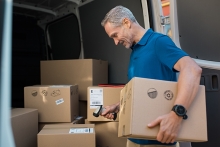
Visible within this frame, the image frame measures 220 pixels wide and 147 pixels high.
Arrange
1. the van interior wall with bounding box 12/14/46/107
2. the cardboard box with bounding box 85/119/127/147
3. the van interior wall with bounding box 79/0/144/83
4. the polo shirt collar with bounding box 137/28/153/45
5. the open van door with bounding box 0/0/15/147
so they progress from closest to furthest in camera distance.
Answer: the open van door with bounding box 0/0/15/147
the polo shirt collar with bounding box 137/28/153/45
the cardboard box with bounding box 85/119/127/147
the van interior wall with bounding box 79/0/144/83
the van interior wall with bounding box 12/14/46/107

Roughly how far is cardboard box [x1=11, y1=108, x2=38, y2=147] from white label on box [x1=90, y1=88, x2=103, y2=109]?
1.46 feet

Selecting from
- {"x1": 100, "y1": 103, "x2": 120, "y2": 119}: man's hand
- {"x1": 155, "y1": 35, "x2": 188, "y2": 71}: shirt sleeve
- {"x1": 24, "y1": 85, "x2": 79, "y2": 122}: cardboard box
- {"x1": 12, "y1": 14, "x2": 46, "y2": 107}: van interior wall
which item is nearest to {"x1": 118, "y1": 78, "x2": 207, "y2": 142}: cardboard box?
{"x1": 155, "y1": 35, "x2": 188, "y2": 71}: shirt sleeve

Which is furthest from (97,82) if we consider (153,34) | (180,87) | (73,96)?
(180,87)

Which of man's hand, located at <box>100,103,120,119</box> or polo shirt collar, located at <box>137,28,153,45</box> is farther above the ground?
polo shirt collar, located at <box>137,28,153,45</box>

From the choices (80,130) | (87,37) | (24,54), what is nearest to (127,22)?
(80,130)

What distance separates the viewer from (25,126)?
2.23 m

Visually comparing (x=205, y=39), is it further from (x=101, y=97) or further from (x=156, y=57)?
(x=101, y=97)

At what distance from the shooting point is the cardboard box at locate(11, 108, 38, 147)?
208 centimetres

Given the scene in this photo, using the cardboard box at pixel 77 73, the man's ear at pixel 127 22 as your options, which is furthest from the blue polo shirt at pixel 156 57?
the cardboard box at pixel 77 73

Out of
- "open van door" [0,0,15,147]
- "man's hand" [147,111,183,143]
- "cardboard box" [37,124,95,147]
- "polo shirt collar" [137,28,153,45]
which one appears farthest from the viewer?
"cardboard box" [37,124,95,147]

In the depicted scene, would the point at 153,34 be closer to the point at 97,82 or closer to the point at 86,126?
the point at 86,126

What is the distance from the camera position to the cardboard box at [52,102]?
252 cm

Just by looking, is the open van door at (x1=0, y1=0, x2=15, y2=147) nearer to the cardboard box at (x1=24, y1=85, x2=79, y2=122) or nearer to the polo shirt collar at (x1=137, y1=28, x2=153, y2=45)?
the polo shirt collar at (x1=137, y1=28, x2=153, y2=45)

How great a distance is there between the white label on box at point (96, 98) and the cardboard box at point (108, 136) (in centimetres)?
16
